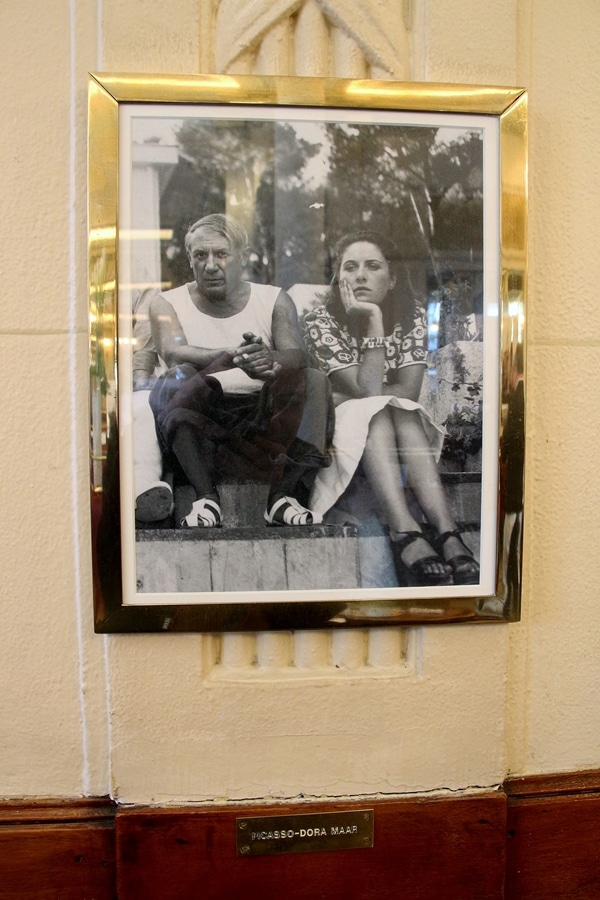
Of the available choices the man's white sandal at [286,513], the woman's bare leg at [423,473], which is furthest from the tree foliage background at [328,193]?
the man's white sandal at [286,513]

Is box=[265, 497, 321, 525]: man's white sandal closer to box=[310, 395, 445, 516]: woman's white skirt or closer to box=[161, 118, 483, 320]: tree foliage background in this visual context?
box=[310, 395, 445, 516]: woman's white skirt

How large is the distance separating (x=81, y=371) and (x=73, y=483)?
20cm

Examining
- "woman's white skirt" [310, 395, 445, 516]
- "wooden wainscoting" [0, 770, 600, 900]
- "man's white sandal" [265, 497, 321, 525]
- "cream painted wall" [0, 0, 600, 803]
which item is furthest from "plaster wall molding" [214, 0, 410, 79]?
"wooden wainscoting" [0, 770, 600, 900]

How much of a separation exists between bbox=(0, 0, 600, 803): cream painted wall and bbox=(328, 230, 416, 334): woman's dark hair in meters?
0.26

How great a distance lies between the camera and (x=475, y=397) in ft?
2.87

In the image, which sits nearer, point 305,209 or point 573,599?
point 305,209

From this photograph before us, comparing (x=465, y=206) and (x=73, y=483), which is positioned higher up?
(x=465, y=206)

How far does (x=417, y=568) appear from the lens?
0.88m

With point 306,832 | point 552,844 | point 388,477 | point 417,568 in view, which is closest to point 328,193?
point 388,477

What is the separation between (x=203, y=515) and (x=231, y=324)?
12.9 inches

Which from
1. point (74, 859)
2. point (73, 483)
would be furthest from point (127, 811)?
point (73, 483)

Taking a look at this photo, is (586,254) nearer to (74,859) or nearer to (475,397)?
(475,397)

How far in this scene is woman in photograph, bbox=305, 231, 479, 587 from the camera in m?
0.85

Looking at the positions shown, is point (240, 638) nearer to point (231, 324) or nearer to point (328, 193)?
point (231, 324)
